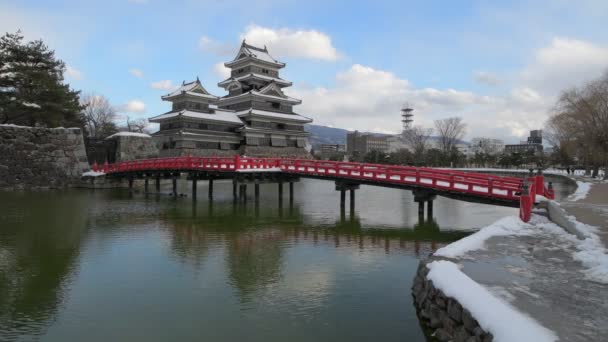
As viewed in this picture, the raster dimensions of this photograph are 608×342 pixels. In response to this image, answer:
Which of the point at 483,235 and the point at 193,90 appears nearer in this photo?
the point at 483,235

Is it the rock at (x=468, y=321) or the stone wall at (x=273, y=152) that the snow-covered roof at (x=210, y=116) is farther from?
the rock at (x=468, y=321)

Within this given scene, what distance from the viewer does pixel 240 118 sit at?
161 feet

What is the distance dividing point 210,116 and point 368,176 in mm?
31062

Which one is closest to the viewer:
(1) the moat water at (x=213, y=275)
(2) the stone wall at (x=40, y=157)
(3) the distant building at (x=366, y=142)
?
(1) the moat water at (x=213, y=275)

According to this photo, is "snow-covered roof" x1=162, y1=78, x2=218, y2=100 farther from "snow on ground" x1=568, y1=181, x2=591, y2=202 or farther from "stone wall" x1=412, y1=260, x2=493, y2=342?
"stone wall" x1=412, y1=260, x2=493, y2=342

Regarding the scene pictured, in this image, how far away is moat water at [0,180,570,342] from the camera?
663 cm

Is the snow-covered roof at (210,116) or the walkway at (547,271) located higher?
the snow-covered roof at (210,116)

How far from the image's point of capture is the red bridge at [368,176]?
1427 centimetres

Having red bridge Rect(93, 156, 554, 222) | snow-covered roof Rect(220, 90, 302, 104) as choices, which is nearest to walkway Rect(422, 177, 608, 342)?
red bridge Rect(93, 156, 554, 222)

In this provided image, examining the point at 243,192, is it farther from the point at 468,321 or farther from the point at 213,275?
the point at 468,321

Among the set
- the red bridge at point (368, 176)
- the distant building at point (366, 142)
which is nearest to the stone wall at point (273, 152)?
the red bridge at point (368, 176)

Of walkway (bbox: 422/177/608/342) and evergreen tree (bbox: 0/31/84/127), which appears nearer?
walkway (bbox: 422/177/608/342)

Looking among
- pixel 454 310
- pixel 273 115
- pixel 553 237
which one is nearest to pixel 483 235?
pixel 553 237

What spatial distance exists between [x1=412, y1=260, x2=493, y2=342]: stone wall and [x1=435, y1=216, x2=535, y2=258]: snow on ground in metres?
0.74
